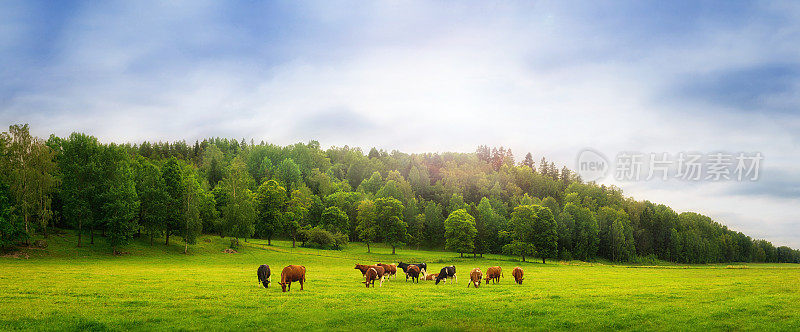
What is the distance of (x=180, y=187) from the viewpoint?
72.2 meters

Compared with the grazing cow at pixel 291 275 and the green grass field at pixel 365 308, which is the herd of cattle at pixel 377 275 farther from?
the green grass field at pixel 365 308

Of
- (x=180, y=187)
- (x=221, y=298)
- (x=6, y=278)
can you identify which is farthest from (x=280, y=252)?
(x=221, y=298)

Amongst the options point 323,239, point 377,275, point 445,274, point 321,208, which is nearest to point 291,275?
point 377,275

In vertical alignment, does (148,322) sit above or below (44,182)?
below

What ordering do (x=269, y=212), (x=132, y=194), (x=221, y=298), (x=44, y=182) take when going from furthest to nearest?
(x=269, y=212), (x=132, y=194), (x=44, y=182), (x=221, y=298)

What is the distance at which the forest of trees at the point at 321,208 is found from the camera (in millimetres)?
61562

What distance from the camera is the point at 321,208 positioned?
126m

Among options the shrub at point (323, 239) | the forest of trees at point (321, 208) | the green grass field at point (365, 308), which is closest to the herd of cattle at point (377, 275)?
the green grass field at point (365, 308)

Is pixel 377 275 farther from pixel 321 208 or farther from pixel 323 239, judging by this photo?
pixel 321 208

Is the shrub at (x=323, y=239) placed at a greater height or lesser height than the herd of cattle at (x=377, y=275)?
lesser

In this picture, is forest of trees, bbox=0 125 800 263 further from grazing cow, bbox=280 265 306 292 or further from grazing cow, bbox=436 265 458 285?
grazing cow, bbox=436 265 458 285

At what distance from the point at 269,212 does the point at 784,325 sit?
9503cm

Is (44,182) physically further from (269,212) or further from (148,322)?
(148,322)

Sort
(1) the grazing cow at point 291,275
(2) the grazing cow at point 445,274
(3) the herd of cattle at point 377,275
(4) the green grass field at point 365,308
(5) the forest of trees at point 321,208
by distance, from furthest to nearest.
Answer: (5) the forest of trees at point 321,208 → (2) the grazing cow at point 445,274 → (3) the herd of cattle at point 377,275 → (1) the grazing cow at point 291,275 → (4) the green grass field at point 365,308
